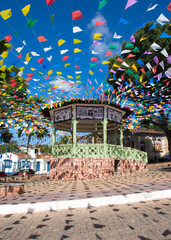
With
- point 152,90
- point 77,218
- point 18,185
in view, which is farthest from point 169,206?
point 152,90

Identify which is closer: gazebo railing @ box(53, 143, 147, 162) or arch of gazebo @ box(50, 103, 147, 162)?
gazebo railing @ box(53, 143, 147, 162)

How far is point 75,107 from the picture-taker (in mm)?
13469

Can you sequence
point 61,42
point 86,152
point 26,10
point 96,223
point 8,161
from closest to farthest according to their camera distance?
point 96,223 → point 26,10 → point 61,42 → point 86,152 → point 8,161

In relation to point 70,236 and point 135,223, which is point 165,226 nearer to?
point 135,223

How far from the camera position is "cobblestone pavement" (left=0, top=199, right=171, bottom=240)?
3594 millimetres

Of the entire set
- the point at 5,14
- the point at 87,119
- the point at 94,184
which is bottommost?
the point at 94,184

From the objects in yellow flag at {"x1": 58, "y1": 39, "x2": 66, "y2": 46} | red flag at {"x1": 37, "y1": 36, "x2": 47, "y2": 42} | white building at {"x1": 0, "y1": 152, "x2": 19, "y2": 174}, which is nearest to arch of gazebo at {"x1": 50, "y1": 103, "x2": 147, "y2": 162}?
yellow flag at {"x1": 58, "y1": 39, "x2": 66, "y2": 46}

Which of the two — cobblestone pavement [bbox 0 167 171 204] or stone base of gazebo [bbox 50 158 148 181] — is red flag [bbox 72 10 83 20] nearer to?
cobblestone pavement [bbox 0 167 171 204]

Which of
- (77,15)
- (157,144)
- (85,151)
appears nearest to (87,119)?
(85,151)

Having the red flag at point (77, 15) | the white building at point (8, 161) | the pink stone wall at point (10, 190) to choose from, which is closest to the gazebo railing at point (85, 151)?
the pink stone wall at point (10, 190)

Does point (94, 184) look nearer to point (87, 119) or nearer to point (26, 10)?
point (87, 119)

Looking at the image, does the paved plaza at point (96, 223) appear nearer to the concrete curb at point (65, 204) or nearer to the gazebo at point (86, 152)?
the concrete curb at point (65, 204)

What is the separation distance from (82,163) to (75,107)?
3774mm

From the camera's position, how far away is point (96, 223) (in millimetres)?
4203
